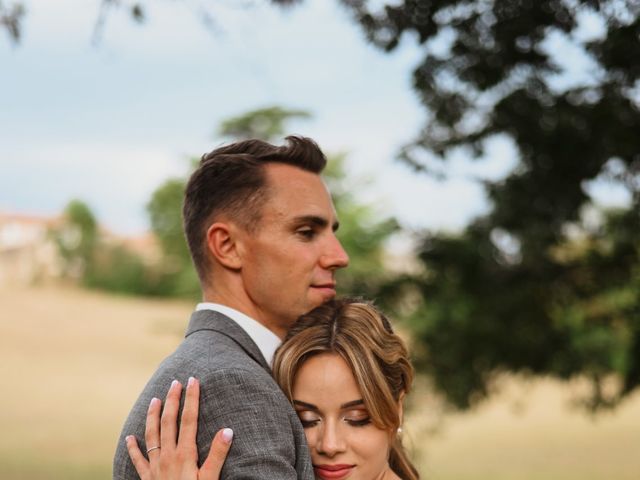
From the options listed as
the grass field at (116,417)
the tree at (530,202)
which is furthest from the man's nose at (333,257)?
the grass field at (116,417)

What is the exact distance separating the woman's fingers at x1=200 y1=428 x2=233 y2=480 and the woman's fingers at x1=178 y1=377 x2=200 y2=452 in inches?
2.6

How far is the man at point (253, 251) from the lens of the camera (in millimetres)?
2988

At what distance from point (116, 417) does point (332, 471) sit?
37981 millimetres

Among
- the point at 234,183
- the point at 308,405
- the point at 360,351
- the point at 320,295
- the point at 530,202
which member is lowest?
the point at 308,405

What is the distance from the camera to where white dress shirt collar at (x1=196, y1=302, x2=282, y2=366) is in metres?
3.13

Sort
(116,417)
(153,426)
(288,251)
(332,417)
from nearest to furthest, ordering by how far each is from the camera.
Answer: (153,426)
(332,417)
(288,251)
(116,417)

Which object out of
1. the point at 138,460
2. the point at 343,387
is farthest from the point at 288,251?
the point at 138,460

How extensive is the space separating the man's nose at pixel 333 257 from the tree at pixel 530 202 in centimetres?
198

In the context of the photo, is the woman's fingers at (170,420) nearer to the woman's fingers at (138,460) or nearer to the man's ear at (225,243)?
the woman's fingers at (138,460)

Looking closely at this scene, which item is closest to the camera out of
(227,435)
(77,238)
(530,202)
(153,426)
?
(227,435)

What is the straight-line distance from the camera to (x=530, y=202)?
8.79 m

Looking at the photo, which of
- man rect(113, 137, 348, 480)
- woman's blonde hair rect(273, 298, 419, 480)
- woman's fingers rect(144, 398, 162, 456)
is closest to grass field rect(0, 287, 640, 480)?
woman's blonde hair rect(273, 298, 419, 480)

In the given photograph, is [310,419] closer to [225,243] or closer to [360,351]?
[360,351]

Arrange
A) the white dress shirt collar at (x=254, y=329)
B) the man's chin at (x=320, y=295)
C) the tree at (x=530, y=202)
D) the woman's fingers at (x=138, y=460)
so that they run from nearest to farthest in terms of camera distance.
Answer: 1. the woman's fingers at (x=138, y=460)
2. the white dress shirt collar at (x=254, y=329)
3. the man's chin at (x=320, y=295)
4. the tree at (x=530, y=202)
